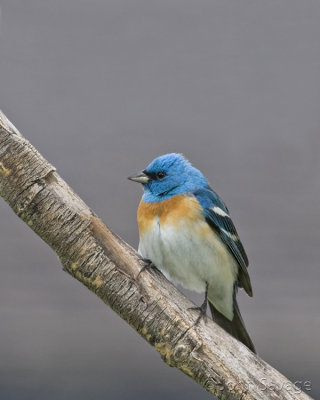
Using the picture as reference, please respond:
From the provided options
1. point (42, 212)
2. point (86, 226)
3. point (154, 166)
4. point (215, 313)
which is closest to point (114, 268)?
point (86, 226)

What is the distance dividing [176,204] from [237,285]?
40.3 inches

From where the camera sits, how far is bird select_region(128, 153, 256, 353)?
4.47 meters

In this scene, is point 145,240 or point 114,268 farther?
point 145,240

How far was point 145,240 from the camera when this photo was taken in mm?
4586

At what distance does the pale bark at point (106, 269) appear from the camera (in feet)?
13.3

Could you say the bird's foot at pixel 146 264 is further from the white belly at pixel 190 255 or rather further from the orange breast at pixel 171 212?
the orange breast at pixel 171 212

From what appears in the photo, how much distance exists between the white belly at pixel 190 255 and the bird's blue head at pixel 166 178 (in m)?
0.28

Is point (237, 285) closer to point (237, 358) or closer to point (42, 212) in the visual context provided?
point (237, 358)

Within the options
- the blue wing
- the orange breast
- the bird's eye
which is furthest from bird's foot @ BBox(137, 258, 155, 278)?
the bird's eye

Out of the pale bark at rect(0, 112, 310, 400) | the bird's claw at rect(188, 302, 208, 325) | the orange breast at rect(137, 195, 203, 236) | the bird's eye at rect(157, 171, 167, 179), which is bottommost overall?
the pale bark at rect(0, 112, 310, 400)

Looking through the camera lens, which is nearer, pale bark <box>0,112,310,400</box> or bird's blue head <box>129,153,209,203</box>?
pale bark <box>0,112,310,400</box>

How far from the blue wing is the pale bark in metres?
0.82

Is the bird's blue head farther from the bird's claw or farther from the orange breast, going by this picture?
the bird's claw

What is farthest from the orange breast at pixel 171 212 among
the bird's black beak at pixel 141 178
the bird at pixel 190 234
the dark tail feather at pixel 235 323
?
the dark tail feather at pixel 235 323
